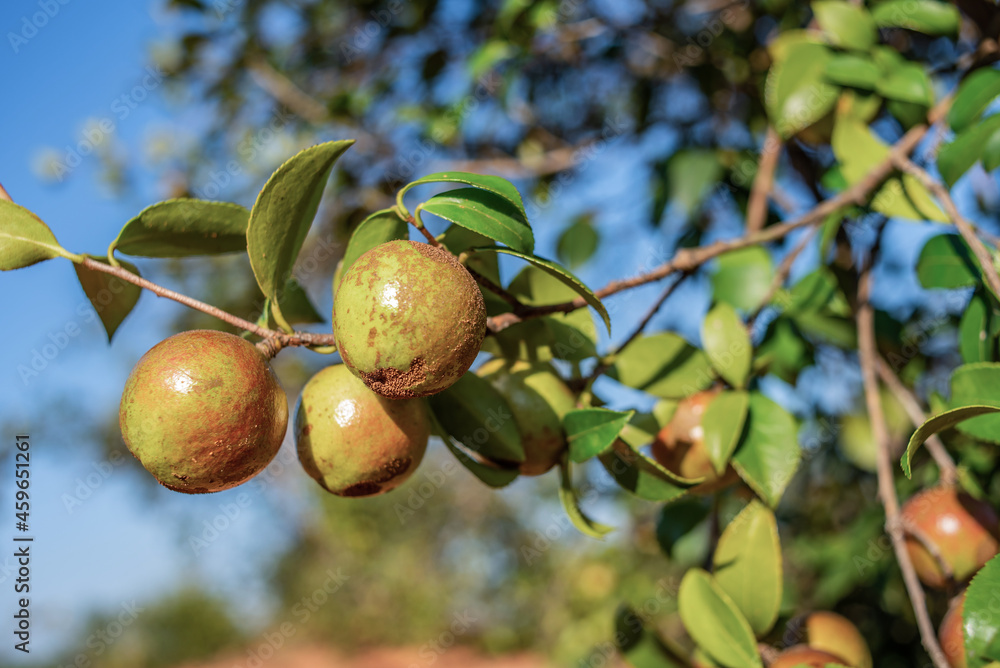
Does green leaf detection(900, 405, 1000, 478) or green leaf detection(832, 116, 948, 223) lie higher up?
green leaf detection(900, 405, 1000, 478)

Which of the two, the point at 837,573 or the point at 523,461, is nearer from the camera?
the point at 523,461

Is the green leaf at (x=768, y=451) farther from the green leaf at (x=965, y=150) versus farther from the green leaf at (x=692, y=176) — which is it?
the green leaf at (x=692, y=176)

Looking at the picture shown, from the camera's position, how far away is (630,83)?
279 centimetres

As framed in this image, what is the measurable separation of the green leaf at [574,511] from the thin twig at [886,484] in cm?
41

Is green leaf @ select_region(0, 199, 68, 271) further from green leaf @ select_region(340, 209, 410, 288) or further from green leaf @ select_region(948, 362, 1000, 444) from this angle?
green leaf @ select_region(948, 362, 1000, 444)

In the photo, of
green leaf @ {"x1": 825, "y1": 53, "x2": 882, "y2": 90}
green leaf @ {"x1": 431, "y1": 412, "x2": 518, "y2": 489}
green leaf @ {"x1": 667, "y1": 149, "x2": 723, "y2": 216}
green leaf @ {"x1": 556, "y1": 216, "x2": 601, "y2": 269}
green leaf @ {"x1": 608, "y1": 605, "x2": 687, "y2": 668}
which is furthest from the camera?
green leaf @ {"x1": 556, "y1": 216, "x2": 601, "y2": 269}

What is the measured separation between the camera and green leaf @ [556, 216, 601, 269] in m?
1.98

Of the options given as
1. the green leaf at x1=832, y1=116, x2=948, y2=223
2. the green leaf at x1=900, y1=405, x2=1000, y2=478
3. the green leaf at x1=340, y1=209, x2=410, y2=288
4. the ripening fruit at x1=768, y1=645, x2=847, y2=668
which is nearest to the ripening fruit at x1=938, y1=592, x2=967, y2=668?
the ripening fruit at x1=768, y1=645, x2=847, y2=668

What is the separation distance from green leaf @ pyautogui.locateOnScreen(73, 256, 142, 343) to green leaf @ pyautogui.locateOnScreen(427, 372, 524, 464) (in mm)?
379

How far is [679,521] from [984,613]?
70 centimetres

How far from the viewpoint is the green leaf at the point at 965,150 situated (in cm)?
105

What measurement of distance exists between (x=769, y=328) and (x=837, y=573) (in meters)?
1.01

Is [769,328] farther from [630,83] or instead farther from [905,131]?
[630,83]

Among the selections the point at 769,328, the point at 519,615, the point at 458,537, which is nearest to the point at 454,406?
the point at 769,328
